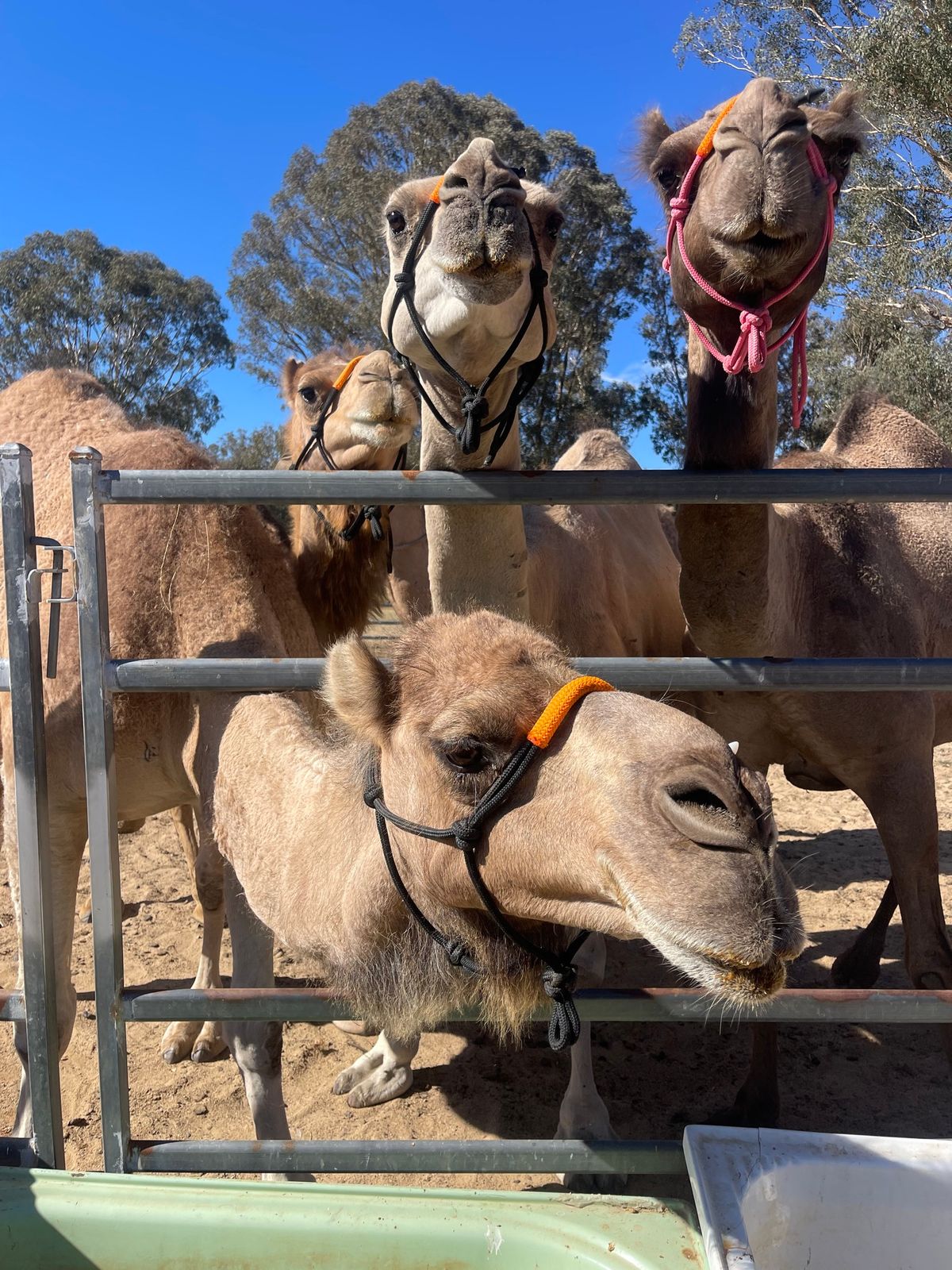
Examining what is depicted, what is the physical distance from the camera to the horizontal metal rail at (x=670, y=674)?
7.18ft

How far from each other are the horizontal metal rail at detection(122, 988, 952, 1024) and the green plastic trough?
0.33 metres

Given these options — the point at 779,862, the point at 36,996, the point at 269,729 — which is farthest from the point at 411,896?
the point at 36,996

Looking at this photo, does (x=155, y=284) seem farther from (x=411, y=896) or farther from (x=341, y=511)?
(x=411, y=896)

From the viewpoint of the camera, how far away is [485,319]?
2883 millimetres

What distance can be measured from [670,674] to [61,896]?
1.93m

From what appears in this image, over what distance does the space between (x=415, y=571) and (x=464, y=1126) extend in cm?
282

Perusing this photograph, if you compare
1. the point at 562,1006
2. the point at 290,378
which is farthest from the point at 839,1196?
the point at 290,378

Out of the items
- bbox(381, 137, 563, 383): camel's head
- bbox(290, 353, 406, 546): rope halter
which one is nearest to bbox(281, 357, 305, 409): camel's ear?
bbox(290, 353, 406, 546): rope halter

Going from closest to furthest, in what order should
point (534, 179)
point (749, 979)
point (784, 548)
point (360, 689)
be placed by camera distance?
point (749, 979) < point (360, 689) < point (784, 548) < point (534, 179)

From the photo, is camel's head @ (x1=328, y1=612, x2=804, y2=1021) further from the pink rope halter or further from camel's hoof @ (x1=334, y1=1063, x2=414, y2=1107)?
camel's hoof @ (x1=334, y1=1063, x2=414, y2=1107)

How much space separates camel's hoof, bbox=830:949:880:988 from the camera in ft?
15.5

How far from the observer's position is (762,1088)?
3.56 m

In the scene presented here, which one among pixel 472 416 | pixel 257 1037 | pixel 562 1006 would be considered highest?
pixel 472 416

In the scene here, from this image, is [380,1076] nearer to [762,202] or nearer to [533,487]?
[533,487]
